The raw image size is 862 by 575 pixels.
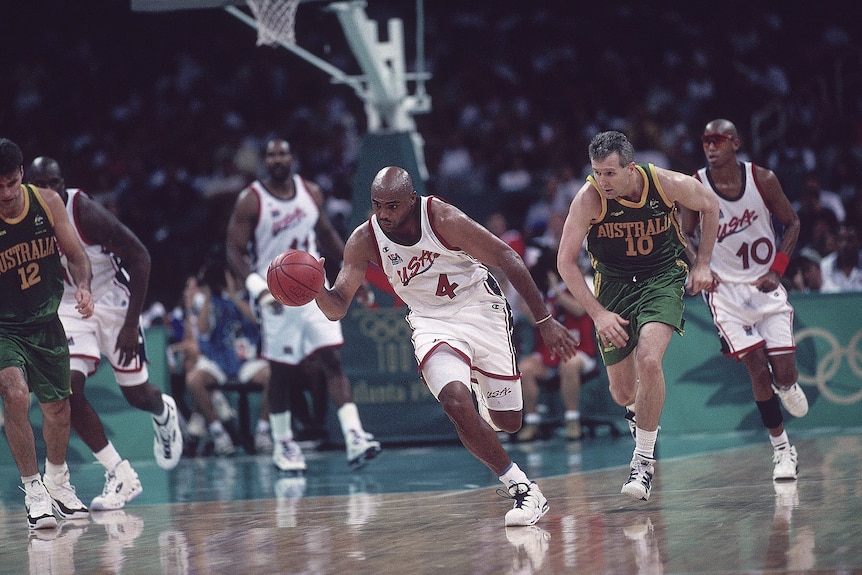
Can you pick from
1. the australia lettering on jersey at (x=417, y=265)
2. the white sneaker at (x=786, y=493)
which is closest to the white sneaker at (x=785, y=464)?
the white sneaker at (x=786, y=493)

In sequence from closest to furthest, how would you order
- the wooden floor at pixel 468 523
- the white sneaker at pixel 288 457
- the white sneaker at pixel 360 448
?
the wooden floor at pixel 468 523, the white sneaker at pixel 360 448, the white sneaker at pixel 288 457

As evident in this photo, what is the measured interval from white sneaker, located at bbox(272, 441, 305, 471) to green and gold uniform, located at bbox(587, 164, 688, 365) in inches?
131

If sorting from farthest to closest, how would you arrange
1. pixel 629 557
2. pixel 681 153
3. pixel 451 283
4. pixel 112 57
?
1. pixel 112 57
2. pixel 681 153
3. pixel 451 283
4. pixel 629 557

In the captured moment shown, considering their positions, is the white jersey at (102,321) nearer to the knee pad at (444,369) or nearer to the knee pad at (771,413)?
the knee pad at (444,369)

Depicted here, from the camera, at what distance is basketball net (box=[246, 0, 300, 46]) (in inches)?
381

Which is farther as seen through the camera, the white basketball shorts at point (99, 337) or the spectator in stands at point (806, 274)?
the spectator in stands at point (806, 274)

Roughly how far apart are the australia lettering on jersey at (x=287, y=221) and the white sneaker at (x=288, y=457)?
5.57 feet

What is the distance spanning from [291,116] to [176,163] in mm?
1881

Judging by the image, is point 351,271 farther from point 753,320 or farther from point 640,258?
point 753,320

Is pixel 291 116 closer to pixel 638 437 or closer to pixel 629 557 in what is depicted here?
pixel 638 437

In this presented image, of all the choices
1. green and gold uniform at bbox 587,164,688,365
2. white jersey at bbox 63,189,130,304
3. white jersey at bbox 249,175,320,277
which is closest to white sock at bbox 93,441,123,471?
white jersey at bbox 63,189,130,304

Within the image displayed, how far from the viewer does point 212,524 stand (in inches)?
247

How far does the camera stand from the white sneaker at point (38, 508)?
20.4 ft

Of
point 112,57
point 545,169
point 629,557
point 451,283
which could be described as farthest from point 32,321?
point 112,57
